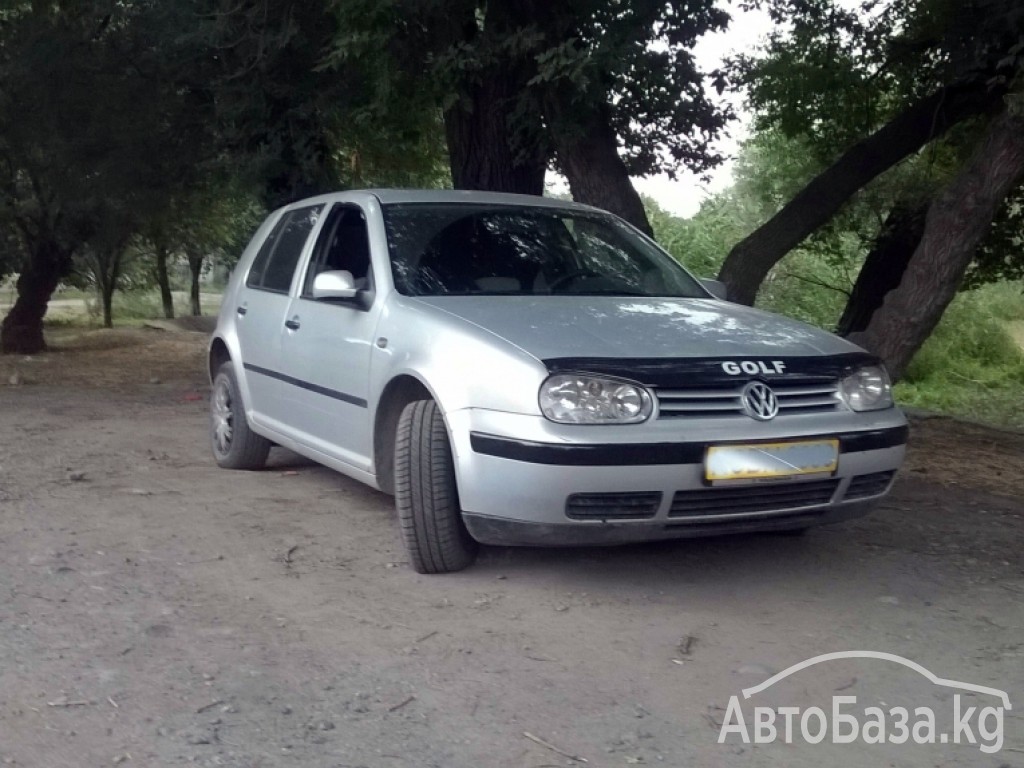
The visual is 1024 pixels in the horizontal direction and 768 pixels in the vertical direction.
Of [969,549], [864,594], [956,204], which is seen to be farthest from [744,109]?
[864,594]

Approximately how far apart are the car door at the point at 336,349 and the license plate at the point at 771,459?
1.69 m

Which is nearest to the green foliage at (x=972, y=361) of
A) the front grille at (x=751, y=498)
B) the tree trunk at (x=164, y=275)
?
the front grille at (x=751, y=498)

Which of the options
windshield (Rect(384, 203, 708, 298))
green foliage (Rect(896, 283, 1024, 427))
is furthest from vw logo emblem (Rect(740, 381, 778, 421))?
green foliage (Rect(896, 283, 1024, 427))

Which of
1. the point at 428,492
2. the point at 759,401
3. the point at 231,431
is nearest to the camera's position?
the point at 759,401

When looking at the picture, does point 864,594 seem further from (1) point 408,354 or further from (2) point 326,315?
(2) point 326,315

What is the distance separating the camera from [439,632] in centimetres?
438

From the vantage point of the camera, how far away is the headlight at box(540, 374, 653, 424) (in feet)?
14.5

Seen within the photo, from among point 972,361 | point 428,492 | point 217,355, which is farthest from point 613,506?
point 972,361

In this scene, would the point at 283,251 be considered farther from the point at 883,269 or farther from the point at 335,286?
the point at 883,269

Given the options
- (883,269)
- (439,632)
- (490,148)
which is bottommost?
(439,632)

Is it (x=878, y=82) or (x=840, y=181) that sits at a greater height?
(x=878, y=82)

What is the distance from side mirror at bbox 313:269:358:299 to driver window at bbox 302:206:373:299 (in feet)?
1.34

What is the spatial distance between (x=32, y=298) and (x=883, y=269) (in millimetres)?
12657

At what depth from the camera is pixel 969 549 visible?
5.75 meters
